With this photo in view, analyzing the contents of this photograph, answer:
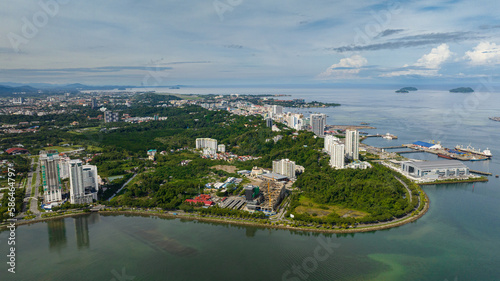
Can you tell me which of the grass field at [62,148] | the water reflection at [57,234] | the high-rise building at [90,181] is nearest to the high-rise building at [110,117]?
the grass field at [62,148]

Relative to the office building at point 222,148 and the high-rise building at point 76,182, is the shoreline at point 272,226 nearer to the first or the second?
the high-rise building at point 76,182

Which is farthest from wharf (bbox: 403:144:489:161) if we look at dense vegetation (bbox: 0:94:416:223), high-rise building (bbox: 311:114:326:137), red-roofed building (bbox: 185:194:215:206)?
red-roofed building (bbox: 185:194:215:206)

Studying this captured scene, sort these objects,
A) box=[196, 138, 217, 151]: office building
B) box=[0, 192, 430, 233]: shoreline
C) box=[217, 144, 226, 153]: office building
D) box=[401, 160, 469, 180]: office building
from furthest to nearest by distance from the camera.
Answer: box=[196, 138, 217, 151]: office building, box=[217, 144, 226, 153]: office building, box=[401, 160, 469, 180]: office building, box=[0, 192, 430, 233]: shoreline

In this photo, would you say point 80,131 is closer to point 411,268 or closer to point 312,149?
point 312,149

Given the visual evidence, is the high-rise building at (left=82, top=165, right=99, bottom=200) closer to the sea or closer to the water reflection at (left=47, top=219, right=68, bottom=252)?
the sea

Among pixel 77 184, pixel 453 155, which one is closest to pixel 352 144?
pixel 453 155

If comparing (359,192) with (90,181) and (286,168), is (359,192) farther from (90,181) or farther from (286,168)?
(90,181)
